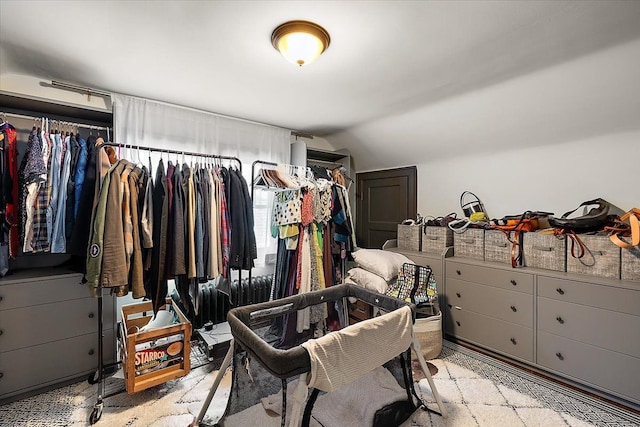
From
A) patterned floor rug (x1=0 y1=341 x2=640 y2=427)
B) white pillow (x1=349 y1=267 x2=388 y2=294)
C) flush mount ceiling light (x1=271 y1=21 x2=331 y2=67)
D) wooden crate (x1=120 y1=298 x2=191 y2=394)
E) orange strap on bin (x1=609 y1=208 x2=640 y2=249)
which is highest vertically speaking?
flush mount ceiling light (x1=271 y1=21 x2=331 y2=67)

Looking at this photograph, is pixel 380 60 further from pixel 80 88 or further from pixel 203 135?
pixel 80 88

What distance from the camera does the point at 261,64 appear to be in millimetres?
2008

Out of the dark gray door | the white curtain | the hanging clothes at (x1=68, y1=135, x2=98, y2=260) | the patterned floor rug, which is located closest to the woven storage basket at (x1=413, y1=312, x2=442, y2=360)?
the patterned floor rug

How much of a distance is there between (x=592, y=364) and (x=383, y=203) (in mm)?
2446

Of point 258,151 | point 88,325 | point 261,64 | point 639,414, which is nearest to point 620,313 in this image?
point 639,414

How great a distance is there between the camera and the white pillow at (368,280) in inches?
105

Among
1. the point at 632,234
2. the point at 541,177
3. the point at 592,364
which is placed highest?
the point at 541,177

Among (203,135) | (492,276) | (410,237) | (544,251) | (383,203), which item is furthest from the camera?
(383,203)

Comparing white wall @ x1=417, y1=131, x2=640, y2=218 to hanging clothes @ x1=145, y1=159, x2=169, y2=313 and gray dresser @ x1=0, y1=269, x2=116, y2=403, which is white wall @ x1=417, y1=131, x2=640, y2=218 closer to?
hanging clothes @ x1=145, y1=159, x2=169, y2=313

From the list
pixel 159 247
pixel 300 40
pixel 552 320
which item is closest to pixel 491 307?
pixel 552 320

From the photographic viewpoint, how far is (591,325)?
197cm

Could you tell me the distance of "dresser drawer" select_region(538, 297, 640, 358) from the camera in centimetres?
183

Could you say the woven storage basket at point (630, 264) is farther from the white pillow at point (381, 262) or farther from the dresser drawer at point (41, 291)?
the dresser drawer at point (41, 291)

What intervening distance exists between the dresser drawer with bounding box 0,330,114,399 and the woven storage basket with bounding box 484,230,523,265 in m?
3.08
